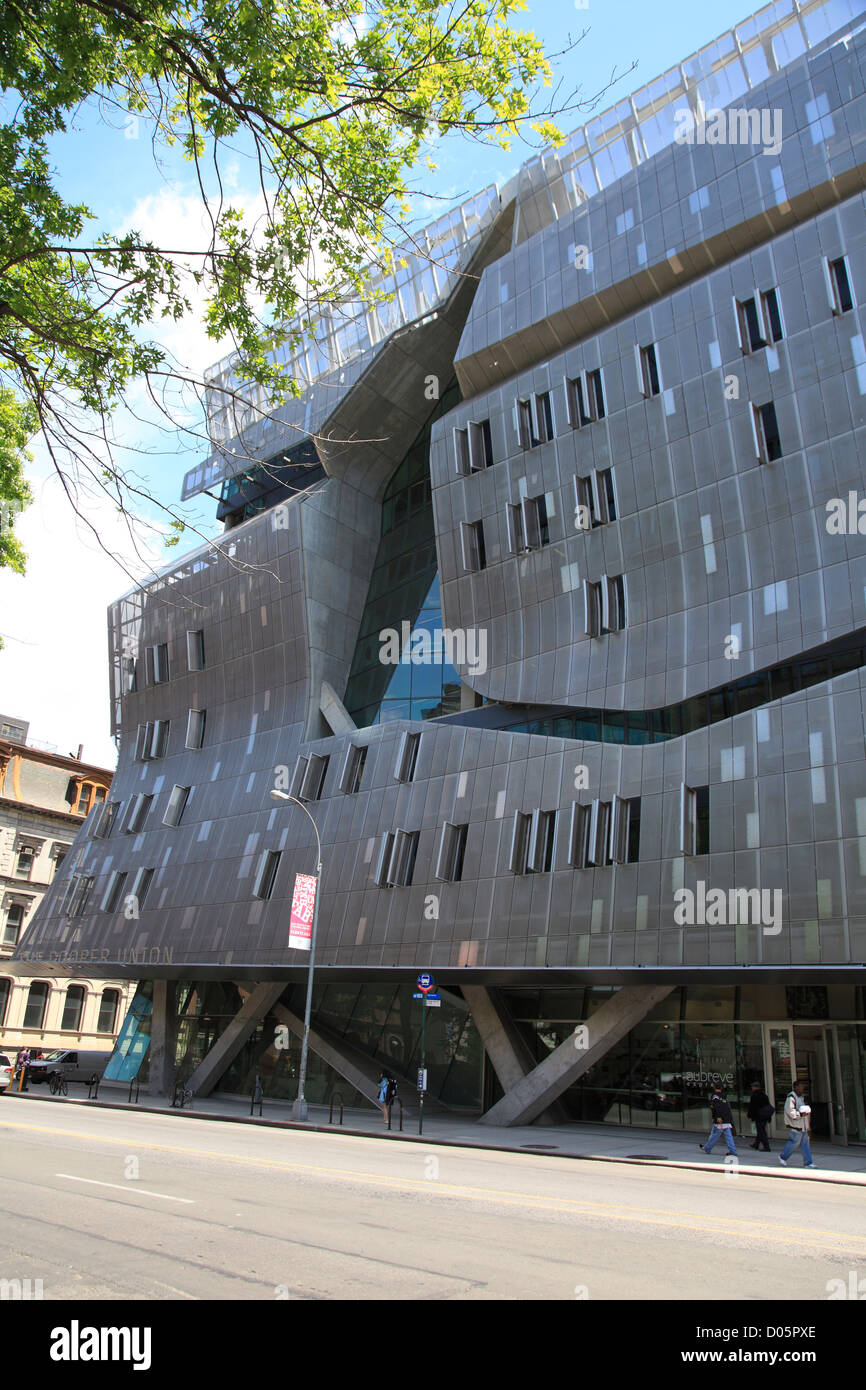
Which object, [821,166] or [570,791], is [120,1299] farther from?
[821,166]

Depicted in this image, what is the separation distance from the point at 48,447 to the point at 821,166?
2642 cm

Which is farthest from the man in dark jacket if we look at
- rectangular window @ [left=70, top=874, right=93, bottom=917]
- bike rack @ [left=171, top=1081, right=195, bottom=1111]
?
rectangular window @ [left=70, top=874, right=93, bottom=917]

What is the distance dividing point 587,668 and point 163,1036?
2714cm

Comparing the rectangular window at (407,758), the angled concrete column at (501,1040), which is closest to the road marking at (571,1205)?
the angled concrete column at (501,1040)

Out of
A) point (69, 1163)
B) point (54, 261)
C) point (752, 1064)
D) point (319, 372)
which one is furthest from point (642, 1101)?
point (319, 372)

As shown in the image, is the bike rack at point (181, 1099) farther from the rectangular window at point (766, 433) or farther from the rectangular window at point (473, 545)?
the rectangular window at point (766, 433)

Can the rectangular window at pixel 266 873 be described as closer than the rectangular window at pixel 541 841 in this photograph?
No

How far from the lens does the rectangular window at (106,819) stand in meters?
46.8

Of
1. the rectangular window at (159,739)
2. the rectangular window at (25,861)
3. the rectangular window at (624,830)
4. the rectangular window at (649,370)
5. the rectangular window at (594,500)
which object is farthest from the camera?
the rectangular window at (25,861)

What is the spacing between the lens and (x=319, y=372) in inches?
1825

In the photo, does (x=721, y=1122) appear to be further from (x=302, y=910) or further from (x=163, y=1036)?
(x=163, y=1036)

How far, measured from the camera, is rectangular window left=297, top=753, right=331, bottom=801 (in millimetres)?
37312

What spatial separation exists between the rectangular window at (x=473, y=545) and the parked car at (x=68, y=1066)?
29.7 m

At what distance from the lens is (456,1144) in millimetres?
23859
